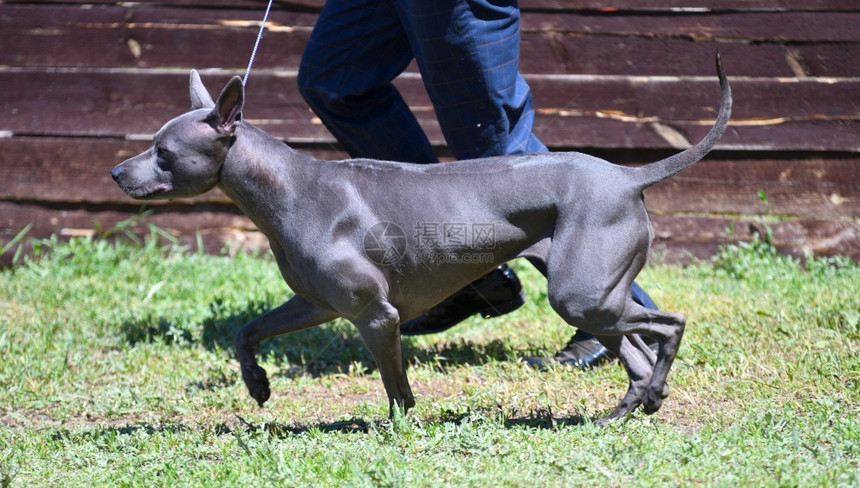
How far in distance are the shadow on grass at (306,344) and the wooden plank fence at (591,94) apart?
4.47 ft

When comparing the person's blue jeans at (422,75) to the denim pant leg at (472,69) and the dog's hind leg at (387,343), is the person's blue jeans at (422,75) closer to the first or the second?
the denim pant leg at (472,69)

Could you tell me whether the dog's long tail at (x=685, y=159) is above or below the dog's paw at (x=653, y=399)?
above

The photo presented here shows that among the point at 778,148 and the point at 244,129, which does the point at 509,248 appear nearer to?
the point at 244,129

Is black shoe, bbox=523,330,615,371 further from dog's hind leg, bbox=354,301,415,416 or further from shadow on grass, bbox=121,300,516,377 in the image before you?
dog's hind leg, bbox=354,301,415,416

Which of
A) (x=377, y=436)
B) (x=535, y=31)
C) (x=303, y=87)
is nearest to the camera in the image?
(x=377, y=436)

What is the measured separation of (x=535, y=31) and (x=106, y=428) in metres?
3.36

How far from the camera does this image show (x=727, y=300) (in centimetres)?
470

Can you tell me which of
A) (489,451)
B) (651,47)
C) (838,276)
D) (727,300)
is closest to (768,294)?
(727,300)

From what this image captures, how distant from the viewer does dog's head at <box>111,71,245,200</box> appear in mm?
3039

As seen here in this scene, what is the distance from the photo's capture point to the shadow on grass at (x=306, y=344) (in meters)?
4.25

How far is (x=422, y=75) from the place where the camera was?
3.59 metres

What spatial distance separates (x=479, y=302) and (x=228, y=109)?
1.62 m

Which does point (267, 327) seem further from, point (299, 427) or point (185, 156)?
point (185, 156)

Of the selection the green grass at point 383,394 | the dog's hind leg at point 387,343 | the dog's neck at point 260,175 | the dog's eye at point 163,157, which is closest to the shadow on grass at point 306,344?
the green grass at point 383,394
